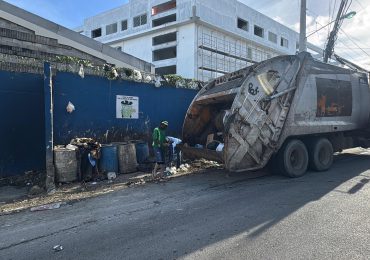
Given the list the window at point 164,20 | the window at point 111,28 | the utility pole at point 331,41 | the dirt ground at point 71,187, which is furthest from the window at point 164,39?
the dirt ground at point 71,187

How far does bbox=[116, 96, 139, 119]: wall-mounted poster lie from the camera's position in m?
9.78

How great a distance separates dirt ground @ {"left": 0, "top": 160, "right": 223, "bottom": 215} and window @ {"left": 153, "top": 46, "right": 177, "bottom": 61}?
33.3 m

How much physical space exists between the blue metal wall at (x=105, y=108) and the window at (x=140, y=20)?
32.8 m

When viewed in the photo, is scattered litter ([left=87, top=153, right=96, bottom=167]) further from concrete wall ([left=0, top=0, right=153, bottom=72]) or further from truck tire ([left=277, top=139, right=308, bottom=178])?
concrete wall ([left=0, top=0, right=153, bottom=72])

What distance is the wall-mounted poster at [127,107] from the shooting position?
9781mm

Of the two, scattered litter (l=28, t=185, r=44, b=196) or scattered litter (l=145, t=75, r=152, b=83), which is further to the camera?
scattered litter (l=145, t=75, r=152, b=83)

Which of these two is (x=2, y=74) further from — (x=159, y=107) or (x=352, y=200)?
(x=352, y=200)

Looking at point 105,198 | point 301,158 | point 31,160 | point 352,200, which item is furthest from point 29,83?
point 352,200

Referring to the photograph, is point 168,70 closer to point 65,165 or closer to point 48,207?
point 65,165

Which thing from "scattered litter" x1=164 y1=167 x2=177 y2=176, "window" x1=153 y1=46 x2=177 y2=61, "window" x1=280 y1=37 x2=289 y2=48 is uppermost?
"window" x1=280 y1=37 x2=289 y2=48

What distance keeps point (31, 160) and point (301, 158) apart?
648 centimetres

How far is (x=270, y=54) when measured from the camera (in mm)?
47812

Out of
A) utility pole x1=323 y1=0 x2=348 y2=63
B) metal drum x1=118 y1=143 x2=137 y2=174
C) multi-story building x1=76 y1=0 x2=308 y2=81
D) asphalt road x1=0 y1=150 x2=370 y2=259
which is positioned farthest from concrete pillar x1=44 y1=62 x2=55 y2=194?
multi-story building x1=76 y1=0 x2=308 y2=81

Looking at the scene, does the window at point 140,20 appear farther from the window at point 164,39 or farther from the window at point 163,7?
the window at point 164,39
